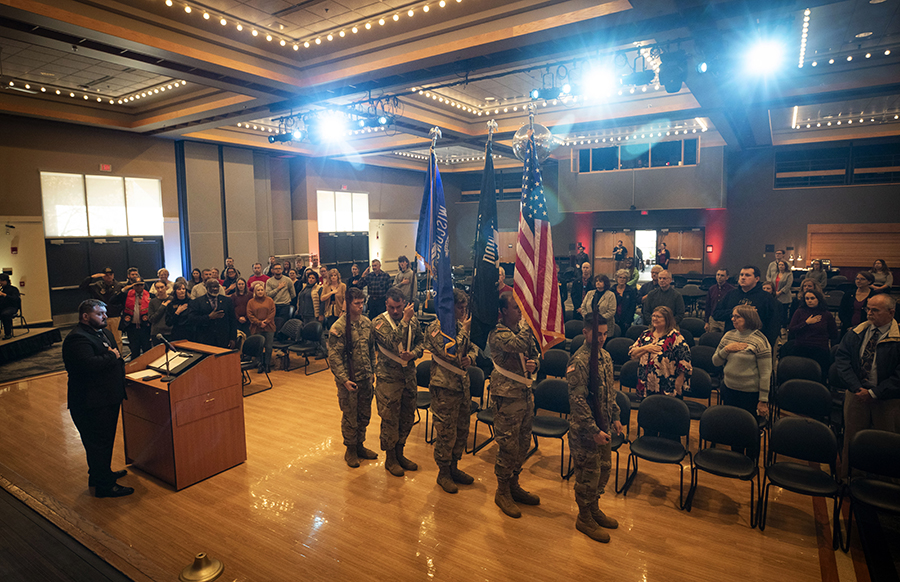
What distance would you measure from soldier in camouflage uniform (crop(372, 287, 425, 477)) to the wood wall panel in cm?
1619

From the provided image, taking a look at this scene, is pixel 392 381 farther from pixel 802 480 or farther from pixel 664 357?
pixel 802 480

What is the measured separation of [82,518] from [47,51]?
27.3 feet

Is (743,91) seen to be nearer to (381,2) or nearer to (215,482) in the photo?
(381,2)

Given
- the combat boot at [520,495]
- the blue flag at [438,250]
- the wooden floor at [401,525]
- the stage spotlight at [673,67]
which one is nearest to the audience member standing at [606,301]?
the wooden floor at [401,525]

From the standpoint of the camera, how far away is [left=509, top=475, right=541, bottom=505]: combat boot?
447 cm

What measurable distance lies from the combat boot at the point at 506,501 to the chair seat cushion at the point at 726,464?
1.57 meters

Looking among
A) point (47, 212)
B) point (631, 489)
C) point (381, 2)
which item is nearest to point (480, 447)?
point (631, 489)

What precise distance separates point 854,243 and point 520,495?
16.4 metres

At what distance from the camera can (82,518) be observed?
14.2 ft

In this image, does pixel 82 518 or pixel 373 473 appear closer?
pixel 82 518

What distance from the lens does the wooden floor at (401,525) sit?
3637mm

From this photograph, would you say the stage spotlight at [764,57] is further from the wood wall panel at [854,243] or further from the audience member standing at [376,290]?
the wood wall panel at [854,243]

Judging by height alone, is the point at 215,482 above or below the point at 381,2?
below

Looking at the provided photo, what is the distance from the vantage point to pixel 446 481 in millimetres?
4766
